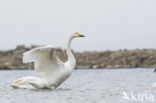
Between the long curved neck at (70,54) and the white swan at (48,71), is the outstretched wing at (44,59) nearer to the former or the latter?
the white swan at (48,71)

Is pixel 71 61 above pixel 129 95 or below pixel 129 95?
above

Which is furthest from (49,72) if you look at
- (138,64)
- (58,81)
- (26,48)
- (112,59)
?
(26,48)

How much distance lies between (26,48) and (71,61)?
4066cm

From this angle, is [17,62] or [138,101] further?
[17,62]

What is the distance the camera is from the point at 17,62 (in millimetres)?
50875

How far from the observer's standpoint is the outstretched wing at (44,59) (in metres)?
15.2

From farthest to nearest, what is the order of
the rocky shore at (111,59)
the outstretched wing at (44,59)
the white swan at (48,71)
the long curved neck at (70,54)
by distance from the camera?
the rocky shore at (111,59), the long curved neck at (70,54), the white swan at (48,71), the outstretched wing at (44,59)

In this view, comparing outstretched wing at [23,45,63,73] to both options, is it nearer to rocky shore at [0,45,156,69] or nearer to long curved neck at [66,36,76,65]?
long curved neck at [66,36,76,65]

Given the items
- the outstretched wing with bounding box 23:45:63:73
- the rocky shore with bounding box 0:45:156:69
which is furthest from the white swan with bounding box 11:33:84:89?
the rocky shore with bounding box 0:45:156:69

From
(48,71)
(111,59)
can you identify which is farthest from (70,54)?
(111,59)

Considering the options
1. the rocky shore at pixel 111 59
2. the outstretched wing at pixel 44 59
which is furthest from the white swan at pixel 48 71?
the rocky shore at pixel 111 59

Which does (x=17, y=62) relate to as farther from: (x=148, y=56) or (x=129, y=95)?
(x=129, y=95)

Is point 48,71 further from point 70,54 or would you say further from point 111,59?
point 111,59

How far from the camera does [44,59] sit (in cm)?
1575
